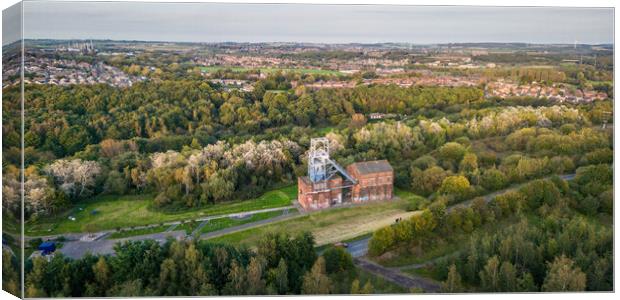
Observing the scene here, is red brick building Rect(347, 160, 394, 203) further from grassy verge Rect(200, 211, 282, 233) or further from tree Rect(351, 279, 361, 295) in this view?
tree Rect(351, 279, 361, 295)

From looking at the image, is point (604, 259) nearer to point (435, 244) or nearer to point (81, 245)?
point (435, 244)

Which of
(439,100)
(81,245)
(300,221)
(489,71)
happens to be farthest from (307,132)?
(81,245)

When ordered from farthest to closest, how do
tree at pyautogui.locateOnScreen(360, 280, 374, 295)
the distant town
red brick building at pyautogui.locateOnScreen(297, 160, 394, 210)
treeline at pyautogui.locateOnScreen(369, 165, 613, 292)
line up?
1. red brick building at pyautogui.locateOnScreen(297, 160, 394, 210)
2. the distant town
3. treeline at pyautogui.locateOnScreen(369, 165, 613, 292)
4. tree at pyautogui.locateOnScreen(360, 280, 374, 295)

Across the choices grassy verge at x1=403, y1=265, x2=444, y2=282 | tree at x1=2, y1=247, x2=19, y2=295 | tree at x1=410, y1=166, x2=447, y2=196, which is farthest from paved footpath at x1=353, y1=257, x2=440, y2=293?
tree at x1=2, y1=247, x2=19, y2=295

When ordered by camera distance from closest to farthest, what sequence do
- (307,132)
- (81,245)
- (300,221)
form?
(81,245)
(300,221)
(307,132)

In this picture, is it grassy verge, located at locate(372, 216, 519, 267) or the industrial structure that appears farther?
the industrial structure

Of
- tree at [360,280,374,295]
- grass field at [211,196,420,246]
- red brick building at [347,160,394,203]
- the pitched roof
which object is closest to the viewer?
tree at [360,280,374,295]

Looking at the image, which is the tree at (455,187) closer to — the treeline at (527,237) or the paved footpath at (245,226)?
the treeline at (527,237)
